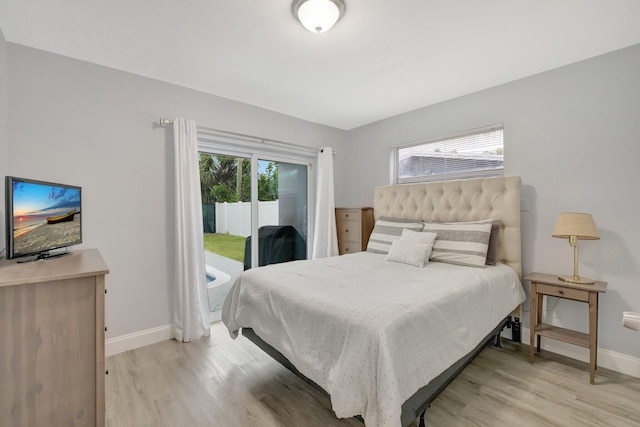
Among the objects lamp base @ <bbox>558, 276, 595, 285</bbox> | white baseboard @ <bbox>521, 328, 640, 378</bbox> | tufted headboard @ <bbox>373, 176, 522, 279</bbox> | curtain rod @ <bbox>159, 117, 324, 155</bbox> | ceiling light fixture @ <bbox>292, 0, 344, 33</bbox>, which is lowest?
white baseboard @ <bbox>521, 328, 640, 378</bbox>

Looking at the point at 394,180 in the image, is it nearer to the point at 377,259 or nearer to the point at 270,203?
the point at 377,259

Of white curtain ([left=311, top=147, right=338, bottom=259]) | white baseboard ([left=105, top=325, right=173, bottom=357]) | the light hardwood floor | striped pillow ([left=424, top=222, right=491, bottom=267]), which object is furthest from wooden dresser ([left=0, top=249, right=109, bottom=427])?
white curtain ([left=311, top=147, right=338, bottom=259])

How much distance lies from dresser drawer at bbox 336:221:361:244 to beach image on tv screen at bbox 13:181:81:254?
2874mm

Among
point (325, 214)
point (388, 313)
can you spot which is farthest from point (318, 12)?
point (325, 214)

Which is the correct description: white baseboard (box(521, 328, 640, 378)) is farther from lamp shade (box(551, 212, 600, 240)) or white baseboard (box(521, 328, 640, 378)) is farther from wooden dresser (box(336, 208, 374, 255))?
wooden dresser (box(336, 208, 374, 255))

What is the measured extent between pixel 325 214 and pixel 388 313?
8.68 ft

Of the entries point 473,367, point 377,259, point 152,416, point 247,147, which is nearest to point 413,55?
point 377,259

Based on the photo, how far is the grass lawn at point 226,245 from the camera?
3.26 metres

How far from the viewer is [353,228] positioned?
3.89 m

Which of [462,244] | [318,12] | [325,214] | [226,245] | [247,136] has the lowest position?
[226,245]

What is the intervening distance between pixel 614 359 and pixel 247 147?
12.9 feet

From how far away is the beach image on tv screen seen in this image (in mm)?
1537

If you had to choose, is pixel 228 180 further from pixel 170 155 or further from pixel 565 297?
pixel 565 297

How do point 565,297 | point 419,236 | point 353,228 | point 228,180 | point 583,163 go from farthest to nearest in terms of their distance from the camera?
1. point 353,228
2. point 228,180
3. point 419,236
4. point 583,163
5. point 565,297
